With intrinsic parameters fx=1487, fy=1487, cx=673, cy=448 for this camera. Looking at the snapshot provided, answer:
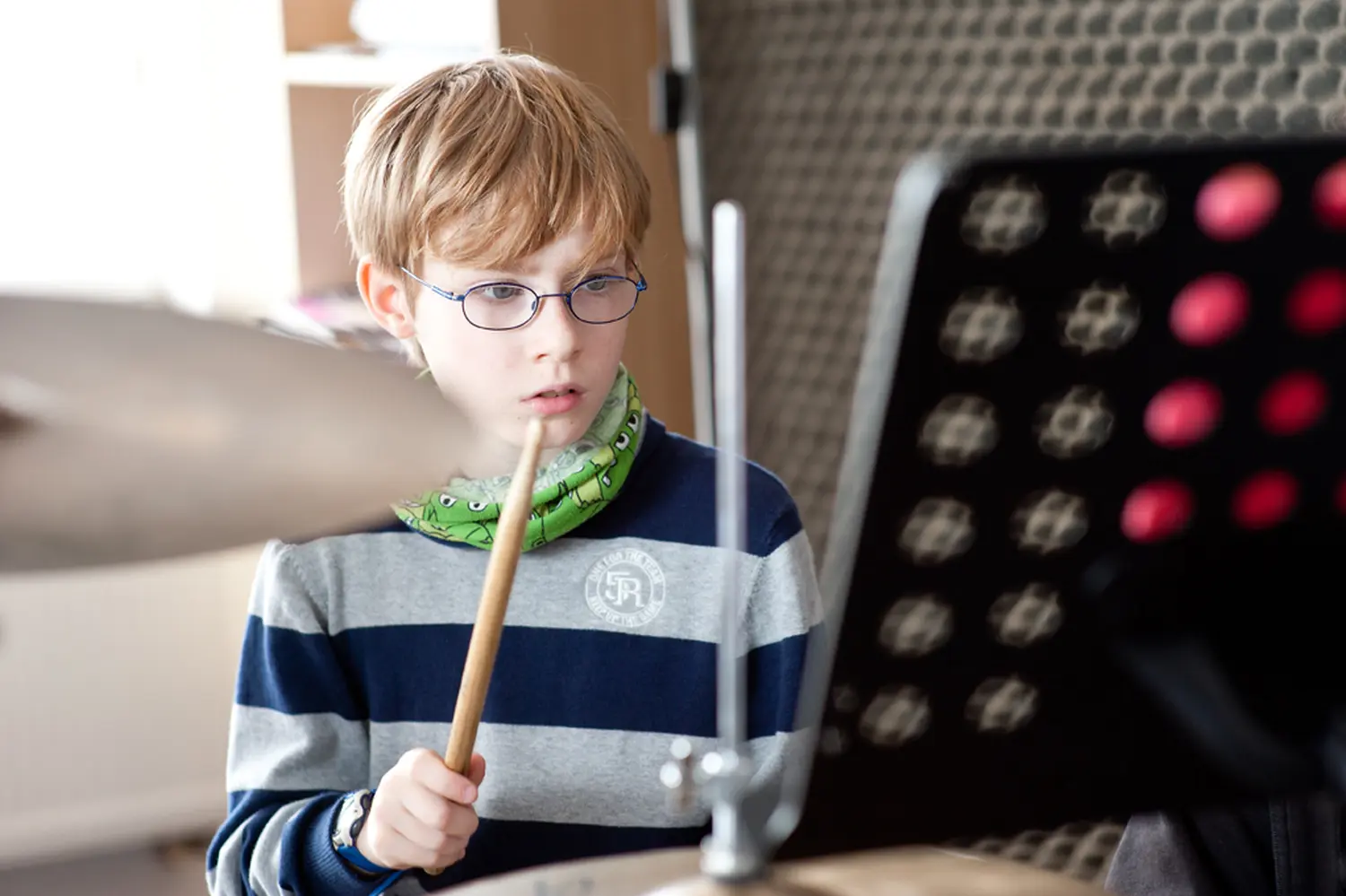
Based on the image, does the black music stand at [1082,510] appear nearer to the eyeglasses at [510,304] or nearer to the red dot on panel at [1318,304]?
the red dot on panel at [1318,304]

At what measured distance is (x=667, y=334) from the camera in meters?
1.55

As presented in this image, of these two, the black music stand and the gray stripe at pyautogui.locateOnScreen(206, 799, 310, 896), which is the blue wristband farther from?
the black music stand

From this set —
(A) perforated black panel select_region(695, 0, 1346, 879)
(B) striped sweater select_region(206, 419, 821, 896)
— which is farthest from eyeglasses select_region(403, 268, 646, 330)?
(A) perforated black panel select_region(695, 0, 1346, 879)

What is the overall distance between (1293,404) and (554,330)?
1.45ft

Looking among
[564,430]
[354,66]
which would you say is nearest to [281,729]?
[564,430]

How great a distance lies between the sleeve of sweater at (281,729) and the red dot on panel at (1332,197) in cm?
59

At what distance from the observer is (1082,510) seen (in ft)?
1.41

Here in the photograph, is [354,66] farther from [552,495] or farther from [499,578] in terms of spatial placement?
[499,578]

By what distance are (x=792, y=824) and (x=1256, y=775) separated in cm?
15

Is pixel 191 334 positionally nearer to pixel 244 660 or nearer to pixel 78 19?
pixel 244 660

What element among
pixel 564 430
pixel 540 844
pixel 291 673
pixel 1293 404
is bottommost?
pixel 540 844

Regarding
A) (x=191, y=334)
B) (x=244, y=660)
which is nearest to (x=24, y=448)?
(x=191, y=334)

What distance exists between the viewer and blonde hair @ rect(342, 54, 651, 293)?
2.68ft

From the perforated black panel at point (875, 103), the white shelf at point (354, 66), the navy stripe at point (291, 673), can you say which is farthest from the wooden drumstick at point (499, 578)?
the white shelf at point (354, 66)
